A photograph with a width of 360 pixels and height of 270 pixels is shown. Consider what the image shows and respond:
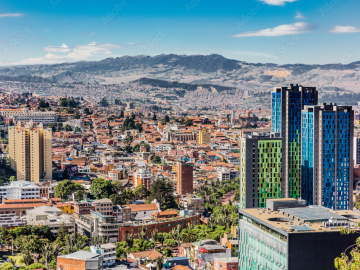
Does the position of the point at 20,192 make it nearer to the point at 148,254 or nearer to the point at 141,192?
the point at 141,192

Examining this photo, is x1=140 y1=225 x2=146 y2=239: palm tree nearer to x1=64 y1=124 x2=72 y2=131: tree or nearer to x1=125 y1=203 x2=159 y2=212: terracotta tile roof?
x1=125 y1=203 x2=159 y2=212: terracotta tile roof

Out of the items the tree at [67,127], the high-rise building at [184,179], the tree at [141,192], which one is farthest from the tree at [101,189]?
the tree at [67,127]

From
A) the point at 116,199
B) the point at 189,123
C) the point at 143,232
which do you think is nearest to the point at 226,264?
the point at 143,232

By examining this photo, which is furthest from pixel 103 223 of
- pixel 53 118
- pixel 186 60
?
pixel 186 60

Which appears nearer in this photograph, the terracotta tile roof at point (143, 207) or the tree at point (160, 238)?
the tree at point (160, 238)

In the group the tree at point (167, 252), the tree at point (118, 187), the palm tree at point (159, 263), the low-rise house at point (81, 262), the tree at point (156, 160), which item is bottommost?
the tree at point (167, 252)

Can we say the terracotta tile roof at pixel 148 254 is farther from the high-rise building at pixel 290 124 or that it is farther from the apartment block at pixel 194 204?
the apartment block at pixel 194 204

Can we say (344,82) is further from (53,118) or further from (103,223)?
(103,223)
